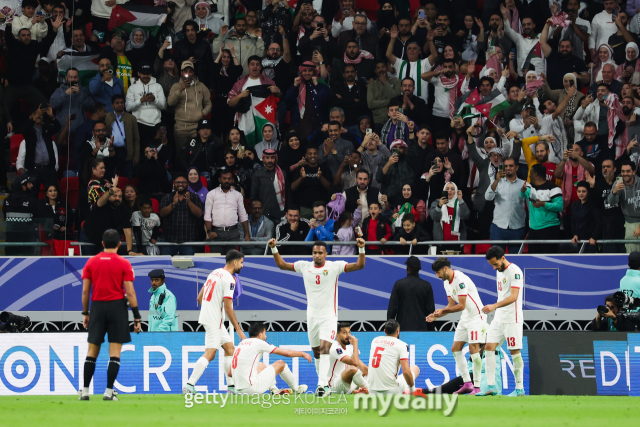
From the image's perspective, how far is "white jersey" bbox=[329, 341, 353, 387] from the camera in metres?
11.9

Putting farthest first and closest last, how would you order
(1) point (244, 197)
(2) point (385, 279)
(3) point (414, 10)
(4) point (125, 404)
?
(3) point (414, 10) < (1) point (244, 197) < (2) point (385, 279) < (4) point (125, 404)

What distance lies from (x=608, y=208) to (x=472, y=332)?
4.83 m

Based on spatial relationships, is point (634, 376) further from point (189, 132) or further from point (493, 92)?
point (189, 132)

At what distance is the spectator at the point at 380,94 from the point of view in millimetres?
18047

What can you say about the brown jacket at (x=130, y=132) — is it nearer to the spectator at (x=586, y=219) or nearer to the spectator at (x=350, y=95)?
the spectator at (x=350, y=95)

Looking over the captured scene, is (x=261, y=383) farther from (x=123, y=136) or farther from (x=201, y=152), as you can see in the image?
(x=123, y=136)

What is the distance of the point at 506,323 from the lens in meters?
12.3

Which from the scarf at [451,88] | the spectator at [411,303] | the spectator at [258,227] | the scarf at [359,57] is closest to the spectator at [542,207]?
the scarf at [451,88]

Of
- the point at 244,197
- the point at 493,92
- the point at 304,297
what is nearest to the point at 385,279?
the point at 304,297

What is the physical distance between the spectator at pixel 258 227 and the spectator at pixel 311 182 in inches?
27.3

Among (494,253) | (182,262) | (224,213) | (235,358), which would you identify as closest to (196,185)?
(224,213)

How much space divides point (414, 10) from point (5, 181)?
32.7ft

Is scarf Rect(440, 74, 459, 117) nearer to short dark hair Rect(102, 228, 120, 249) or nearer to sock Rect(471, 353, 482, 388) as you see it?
sock Rect(471, 353, 482, 388)

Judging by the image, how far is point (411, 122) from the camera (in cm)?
1722
